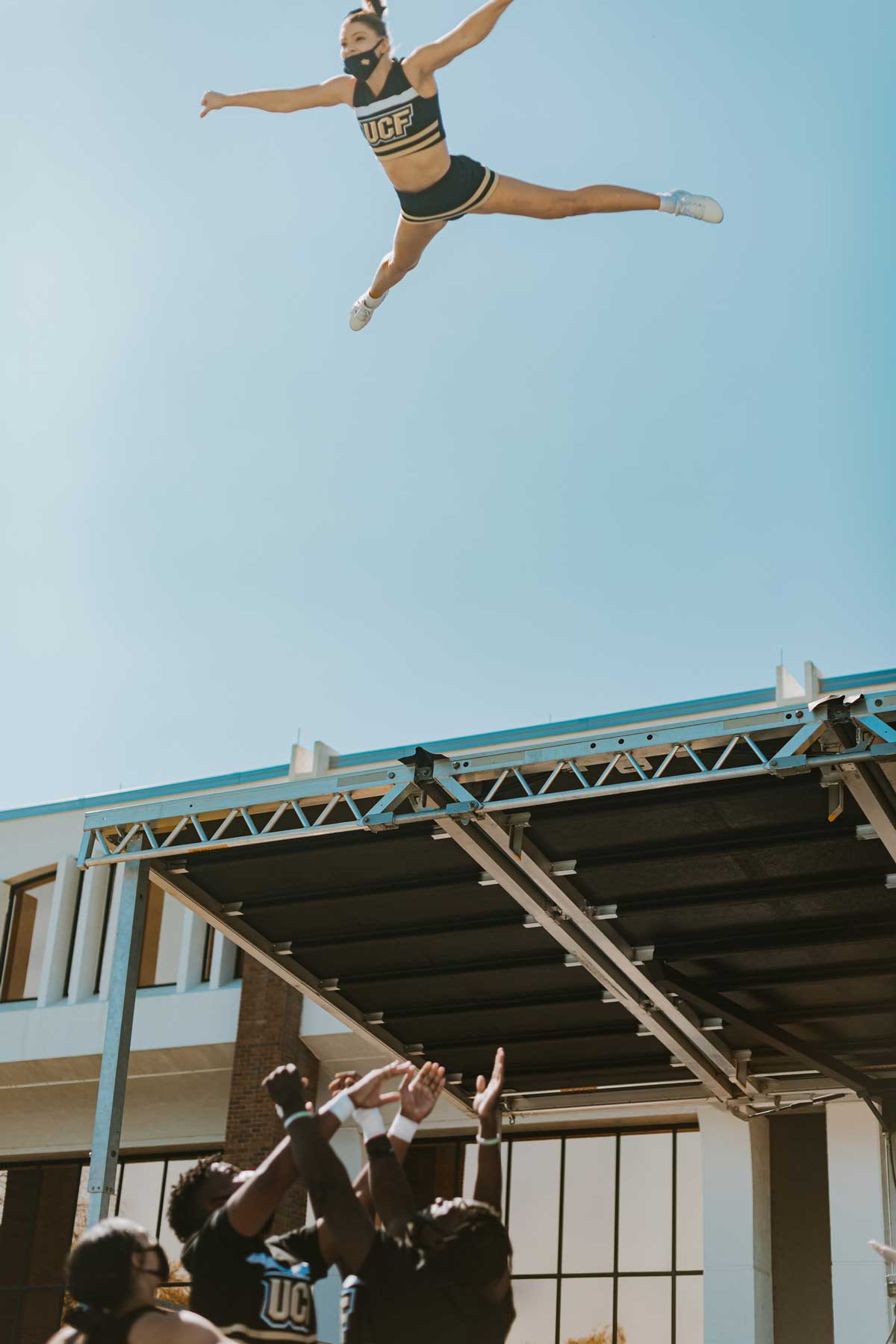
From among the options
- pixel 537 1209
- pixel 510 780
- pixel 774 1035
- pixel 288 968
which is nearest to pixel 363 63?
pixel 510 780

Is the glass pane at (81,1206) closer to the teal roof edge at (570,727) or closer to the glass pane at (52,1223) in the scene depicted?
the glass pane at (52,1223)

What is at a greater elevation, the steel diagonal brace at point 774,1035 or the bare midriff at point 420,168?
the bare midriff at point 420,168

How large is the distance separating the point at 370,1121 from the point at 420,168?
27.6 ft

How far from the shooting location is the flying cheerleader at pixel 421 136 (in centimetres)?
1141

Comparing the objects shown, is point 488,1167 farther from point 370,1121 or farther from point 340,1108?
point 340,1108

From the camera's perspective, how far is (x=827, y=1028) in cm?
1417

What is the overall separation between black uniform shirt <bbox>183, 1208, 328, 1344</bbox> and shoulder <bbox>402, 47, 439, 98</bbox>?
8.91 metres

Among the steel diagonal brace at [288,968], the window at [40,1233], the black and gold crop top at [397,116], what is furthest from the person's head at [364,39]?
the window at [40,1233]

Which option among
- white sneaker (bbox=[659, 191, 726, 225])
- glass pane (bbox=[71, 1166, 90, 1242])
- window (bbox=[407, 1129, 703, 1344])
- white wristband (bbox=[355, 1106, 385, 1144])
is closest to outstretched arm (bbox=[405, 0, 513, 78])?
white sneaker (bbox=[659, 191, 726, 225])

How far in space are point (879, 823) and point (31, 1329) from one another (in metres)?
18.7

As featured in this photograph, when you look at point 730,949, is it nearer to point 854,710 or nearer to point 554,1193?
point 854,710

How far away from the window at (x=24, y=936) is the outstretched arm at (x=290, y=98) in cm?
1572

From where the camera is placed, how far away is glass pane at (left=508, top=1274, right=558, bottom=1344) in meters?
19.9

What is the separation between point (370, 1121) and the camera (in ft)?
18.5
